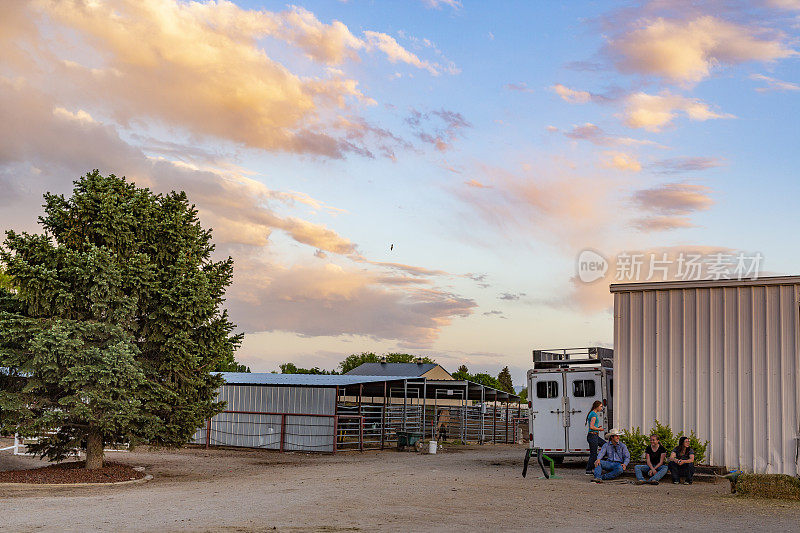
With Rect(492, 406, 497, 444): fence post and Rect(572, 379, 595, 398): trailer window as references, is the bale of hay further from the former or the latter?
Rect(492, 406, 497, 444): fence post

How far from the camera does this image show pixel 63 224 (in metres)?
18.1

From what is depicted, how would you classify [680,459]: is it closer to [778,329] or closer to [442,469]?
[778,329]

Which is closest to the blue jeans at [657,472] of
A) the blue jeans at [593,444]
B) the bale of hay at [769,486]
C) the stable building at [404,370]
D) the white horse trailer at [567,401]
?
the blue jeans at [593,444]

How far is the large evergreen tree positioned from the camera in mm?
16766

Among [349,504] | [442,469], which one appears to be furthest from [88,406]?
[442,469]

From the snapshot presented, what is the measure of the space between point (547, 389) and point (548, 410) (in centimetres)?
57

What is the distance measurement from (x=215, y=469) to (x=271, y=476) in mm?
2932

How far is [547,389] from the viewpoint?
2241cm

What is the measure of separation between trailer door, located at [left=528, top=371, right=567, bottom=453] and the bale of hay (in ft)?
19.8

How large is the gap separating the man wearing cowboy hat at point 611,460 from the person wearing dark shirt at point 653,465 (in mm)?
504

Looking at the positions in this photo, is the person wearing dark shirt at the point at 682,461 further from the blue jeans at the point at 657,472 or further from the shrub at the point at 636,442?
the shrub at the point at 636,442

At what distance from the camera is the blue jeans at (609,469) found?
706 inches

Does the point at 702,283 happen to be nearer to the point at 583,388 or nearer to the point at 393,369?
the point at 583,388

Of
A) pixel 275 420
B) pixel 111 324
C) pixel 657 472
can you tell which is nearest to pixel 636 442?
pixel 657 472
